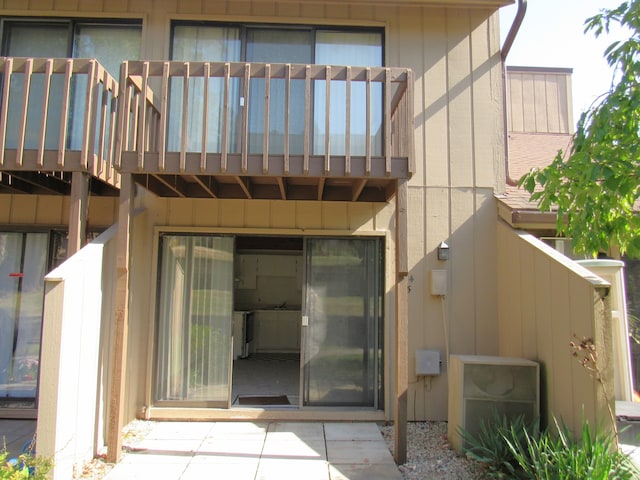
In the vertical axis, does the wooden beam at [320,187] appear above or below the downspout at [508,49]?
below

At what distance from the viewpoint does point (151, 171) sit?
14.2 ft

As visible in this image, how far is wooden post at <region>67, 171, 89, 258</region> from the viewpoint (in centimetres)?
432

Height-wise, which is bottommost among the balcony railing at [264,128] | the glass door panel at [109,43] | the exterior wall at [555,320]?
the exterior wall at [555,320]

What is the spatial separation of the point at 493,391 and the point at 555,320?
869mm

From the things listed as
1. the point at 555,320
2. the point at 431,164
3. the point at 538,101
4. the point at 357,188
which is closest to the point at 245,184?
the point at 357,188

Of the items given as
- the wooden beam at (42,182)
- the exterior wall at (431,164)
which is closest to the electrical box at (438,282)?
the exterior wall at (431,164)

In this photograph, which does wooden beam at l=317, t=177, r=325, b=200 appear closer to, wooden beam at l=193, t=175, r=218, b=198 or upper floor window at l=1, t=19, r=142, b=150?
wooden beam at l=193, t=175, r=218, b=198

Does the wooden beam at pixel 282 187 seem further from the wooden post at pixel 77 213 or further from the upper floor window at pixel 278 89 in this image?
the wooden post at pixel 77 213

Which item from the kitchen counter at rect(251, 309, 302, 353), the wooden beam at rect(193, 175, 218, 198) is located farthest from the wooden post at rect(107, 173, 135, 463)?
the kitchen counter at rect(251, 309, 302, 353)

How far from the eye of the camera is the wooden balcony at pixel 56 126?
4.41 metres

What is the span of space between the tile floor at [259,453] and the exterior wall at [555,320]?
1.62 metres

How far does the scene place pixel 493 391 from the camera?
434 centimetres

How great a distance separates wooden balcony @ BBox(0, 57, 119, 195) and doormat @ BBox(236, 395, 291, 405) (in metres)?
3.01

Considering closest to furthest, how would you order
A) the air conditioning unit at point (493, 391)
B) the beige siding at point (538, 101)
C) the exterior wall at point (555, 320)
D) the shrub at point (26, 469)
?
the shrub at point (26, 469)
the exterior wall at point (555, 320)
the air conditioning unit at point (493, 391)
the beige siding at point (538, 101)
